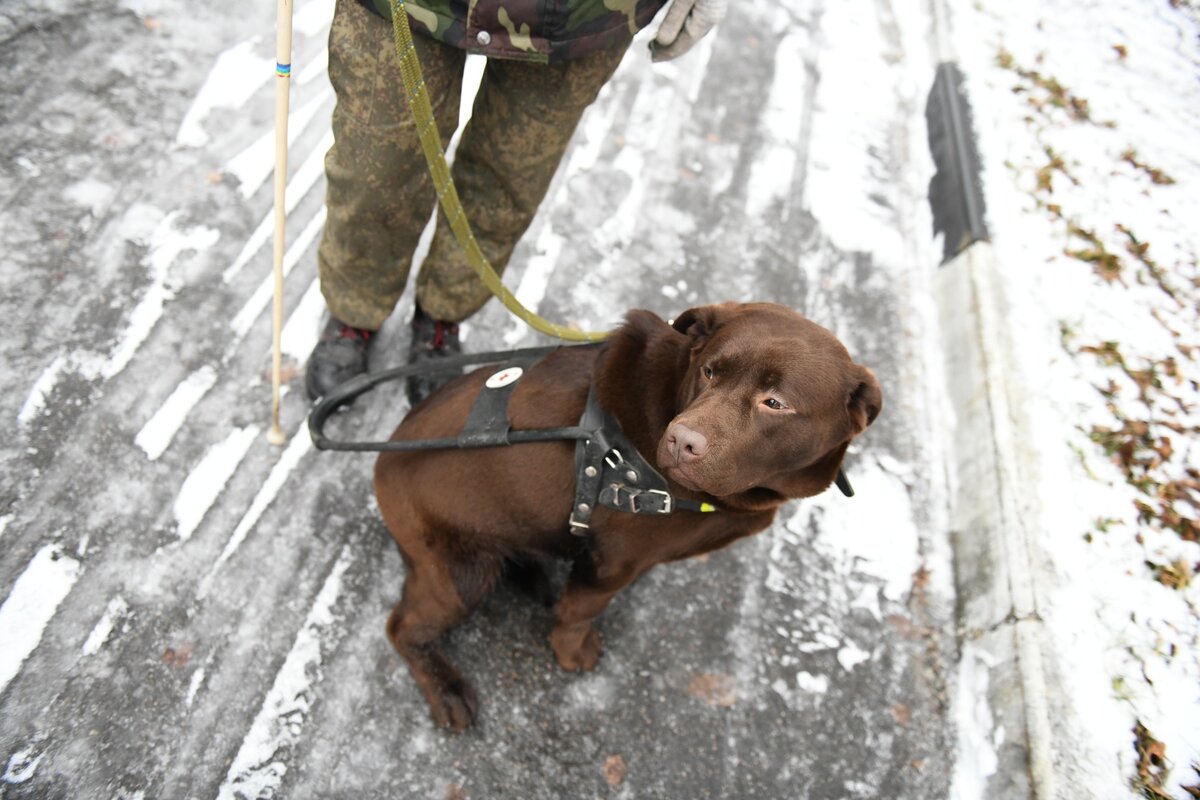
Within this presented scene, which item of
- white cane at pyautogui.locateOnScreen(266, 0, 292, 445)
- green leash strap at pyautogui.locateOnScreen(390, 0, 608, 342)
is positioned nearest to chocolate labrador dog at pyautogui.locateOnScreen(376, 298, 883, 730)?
green leash strap at pyautogui.locateOnScreen(390, 0, 608, 342)

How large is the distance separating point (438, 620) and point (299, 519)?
26.3 inches

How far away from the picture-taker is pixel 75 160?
307 cm

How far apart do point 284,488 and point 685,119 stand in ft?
9.38

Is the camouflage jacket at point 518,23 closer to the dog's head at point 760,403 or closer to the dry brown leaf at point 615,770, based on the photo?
the dog's head at point 760,403

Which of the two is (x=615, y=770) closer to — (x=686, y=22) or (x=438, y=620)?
(x=438, y=620)

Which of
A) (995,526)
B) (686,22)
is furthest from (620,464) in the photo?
(995,526)

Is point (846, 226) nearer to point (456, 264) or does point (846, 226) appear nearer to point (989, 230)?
point (989, 230)

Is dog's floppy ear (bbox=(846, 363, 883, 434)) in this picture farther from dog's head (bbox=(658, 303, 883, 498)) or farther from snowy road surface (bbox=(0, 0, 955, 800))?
snowy road surface (bbox=(0, 0, 955, 800))

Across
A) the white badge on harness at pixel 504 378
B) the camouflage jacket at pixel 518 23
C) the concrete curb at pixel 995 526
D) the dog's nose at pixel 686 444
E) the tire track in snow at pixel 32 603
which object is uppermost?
the camouflage jacket at pixel 518 23

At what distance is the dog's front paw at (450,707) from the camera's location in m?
2.24

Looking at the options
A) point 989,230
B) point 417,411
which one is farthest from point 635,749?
point 989,230

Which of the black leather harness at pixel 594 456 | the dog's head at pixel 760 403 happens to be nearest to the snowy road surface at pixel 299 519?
the black leather harness at pixel 594 456

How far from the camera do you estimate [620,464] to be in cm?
189

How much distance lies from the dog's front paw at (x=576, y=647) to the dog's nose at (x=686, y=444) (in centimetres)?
94
